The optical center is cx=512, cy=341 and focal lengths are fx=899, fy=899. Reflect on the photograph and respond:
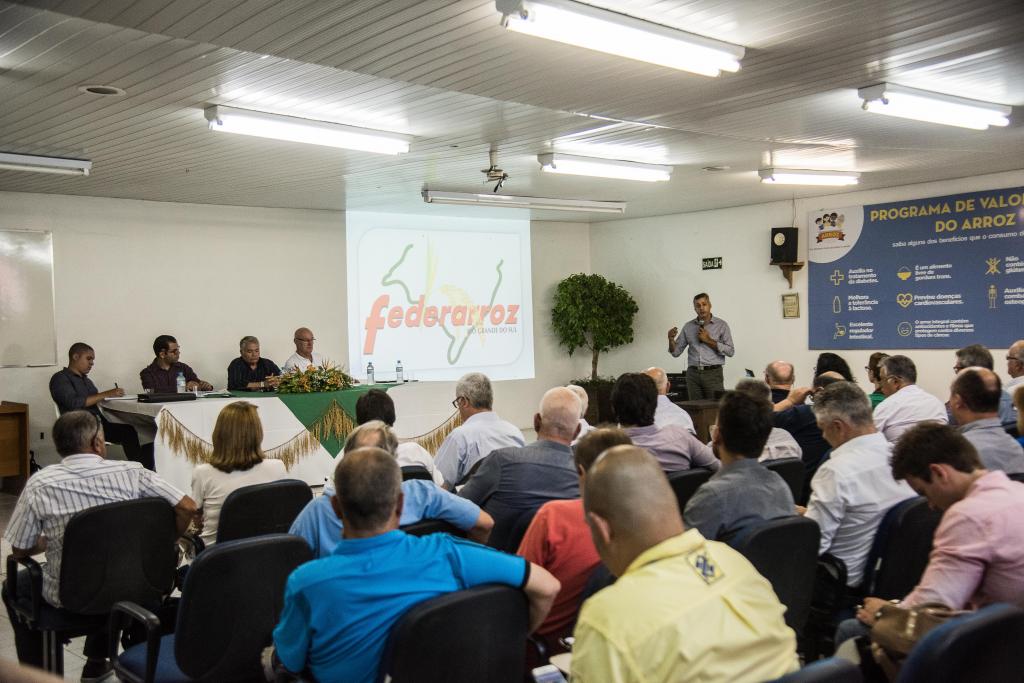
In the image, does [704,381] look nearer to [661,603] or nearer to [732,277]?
[732,277]

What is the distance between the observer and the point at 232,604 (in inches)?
107

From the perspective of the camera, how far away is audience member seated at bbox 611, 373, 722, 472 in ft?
14.4

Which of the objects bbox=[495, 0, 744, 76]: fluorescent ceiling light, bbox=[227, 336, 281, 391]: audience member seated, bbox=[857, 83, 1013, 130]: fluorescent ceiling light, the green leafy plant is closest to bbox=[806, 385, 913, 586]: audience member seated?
bbox=[495, 0, 744, 76]: fluorescent ceiling light

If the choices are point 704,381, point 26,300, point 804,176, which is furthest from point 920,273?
point 26,300

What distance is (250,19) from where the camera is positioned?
4086 millimetres

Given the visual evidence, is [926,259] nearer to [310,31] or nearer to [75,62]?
[310,31]

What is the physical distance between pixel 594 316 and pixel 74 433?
32.1ft

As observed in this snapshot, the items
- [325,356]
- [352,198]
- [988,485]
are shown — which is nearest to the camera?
[988,485]

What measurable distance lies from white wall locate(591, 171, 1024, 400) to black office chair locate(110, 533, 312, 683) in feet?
29.8

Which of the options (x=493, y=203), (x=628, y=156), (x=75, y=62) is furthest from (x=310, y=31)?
(x=493, y=203)

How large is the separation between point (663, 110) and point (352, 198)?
4888mm

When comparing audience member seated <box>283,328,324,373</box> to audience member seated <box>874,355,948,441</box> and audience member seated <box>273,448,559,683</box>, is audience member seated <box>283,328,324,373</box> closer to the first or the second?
audience member seated <box>874,355,948,441</box>

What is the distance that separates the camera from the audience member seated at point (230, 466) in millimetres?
3963

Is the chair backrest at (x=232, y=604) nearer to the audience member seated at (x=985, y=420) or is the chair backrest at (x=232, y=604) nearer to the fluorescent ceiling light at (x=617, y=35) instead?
the fluorescent ceiling light at (x=617, y=35)
